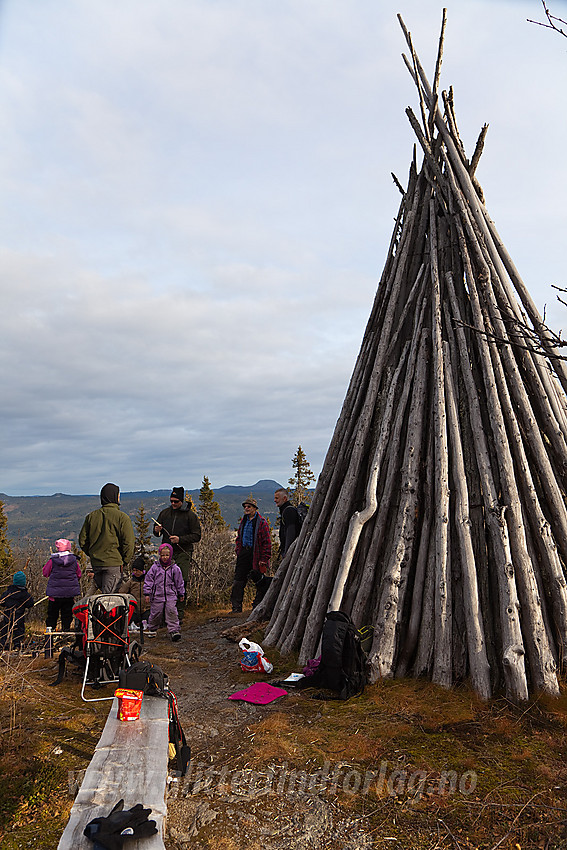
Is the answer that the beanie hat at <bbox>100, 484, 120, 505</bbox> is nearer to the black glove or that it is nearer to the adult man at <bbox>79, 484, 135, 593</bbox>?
the adult man at <bbox>79, 484, 135, 593</bbox>

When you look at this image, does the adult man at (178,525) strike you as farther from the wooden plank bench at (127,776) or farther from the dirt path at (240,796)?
the wooden plank bench at (127,776)

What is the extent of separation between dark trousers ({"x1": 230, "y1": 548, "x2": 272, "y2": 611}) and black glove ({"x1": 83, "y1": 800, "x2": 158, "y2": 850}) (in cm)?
643

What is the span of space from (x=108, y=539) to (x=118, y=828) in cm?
499

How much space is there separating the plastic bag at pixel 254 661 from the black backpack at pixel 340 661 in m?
0.67

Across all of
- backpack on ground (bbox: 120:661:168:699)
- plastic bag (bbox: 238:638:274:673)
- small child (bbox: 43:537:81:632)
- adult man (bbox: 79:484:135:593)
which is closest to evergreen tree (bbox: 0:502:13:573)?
small child (bbox: 43:537:81:632)

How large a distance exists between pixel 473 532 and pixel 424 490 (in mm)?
742

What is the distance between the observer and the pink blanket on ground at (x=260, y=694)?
5.40 meters

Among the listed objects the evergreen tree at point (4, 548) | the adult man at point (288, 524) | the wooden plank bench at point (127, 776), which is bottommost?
the evergreen tree at point (4, 548)

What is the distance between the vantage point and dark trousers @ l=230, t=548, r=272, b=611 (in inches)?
359

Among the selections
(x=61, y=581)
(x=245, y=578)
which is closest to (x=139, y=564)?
(x=245, y=578)

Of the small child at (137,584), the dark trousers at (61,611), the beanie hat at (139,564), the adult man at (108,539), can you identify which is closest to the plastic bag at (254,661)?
the adult man at (108,539)

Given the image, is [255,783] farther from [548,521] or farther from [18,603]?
[18,603]

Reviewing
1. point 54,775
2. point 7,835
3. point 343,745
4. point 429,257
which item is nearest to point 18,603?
point 54,775

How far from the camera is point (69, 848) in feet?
8.29
